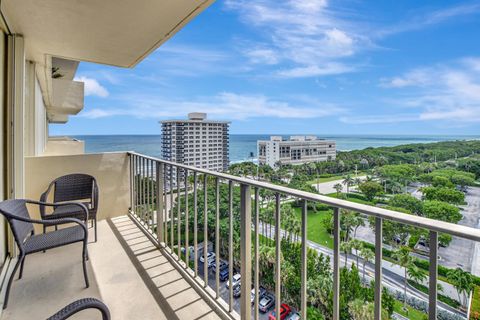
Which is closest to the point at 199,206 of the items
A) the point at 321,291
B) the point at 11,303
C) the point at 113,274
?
the point at 113,274

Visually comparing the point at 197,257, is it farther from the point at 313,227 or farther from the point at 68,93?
the point at 68,93

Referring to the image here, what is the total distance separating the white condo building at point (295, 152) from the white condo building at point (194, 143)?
10737mm

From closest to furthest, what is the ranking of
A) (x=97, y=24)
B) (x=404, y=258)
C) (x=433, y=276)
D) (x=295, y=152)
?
(x=433, y=276) < (x=404, y=258) < (x=97, y=24) < (x=295, y=152)

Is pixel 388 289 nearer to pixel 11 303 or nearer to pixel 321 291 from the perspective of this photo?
pixel 321 291

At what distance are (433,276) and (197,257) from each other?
1.89m

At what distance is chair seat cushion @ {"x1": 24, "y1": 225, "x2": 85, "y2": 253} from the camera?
208 cm

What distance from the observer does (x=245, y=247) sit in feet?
5.79

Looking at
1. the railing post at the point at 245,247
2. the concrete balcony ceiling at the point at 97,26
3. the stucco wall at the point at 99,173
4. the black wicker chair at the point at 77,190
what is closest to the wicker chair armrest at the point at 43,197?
the black wicker chair at the point at 77,190

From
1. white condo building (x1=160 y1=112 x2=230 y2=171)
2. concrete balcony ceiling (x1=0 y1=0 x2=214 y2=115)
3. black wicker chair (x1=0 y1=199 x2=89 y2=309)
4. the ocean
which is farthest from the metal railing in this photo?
the ocean

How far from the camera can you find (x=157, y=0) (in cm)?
222

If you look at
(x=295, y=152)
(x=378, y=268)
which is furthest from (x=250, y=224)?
(x=295, y=152)

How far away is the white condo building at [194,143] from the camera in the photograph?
414 inches

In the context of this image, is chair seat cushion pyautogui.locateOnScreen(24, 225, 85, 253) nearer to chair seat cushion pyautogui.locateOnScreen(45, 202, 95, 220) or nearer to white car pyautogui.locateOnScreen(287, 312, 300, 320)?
chair seat cushion pyautogui.locateOnScreen(45, 202, 95, 220)

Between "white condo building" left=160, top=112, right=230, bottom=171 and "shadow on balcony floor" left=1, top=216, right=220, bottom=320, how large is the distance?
7.38 meters
